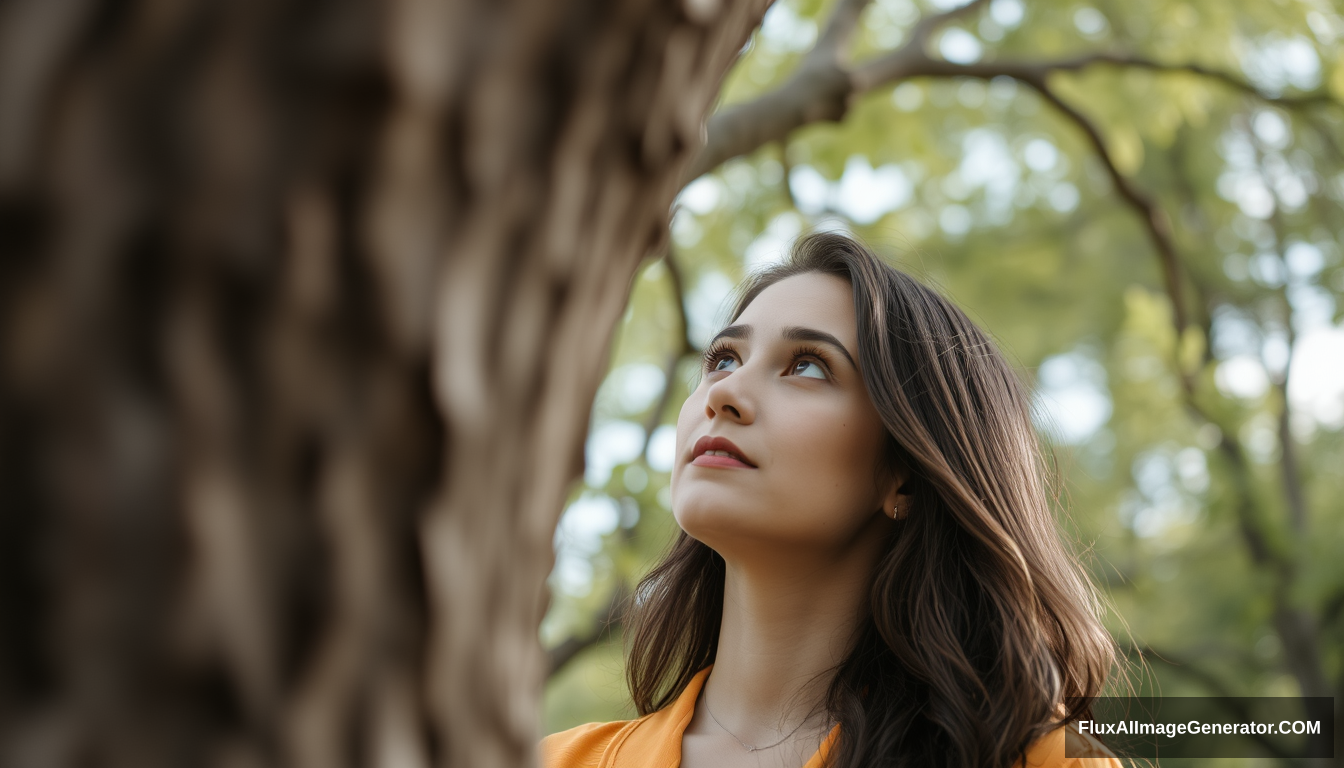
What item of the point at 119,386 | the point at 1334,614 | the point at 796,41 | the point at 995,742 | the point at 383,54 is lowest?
the point at 1334,614

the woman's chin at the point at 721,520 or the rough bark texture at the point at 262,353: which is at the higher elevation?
the rough bark texture at the point at 262,353

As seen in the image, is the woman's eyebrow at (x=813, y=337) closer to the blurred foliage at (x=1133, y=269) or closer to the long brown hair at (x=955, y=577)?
the long brown hair at (x=955, y=577)

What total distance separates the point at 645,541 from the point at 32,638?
3.99 m

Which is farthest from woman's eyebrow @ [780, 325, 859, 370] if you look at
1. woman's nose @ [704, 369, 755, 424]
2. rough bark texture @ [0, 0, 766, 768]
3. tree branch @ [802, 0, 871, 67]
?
rough bark texture @ [0, 0, 766, 768]

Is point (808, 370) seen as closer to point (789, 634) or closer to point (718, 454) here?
point (718, 454)

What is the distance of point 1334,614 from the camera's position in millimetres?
8977

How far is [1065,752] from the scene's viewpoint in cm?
210


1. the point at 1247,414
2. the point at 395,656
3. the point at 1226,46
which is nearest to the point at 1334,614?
the point at 1247,414

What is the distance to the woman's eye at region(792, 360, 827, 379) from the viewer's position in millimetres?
2449

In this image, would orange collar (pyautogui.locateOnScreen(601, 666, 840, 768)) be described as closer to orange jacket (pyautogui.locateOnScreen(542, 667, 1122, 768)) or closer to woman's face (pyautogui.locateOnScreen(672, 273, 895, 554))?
orange jacket (pyautogui.locateOnScreen(542, 667, 1122, 768))

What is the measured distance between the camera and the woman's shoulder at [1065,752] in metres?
2.08

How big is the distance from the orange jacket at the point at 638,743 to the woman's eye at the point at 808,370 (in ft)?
2.57

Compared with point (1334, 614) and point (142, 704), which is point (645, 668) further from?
point (1334, 614)

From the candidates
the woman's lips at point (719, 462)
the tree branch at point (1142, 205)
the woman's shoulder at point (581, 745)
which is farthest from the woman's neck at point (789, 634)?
the tree branch at point (1142, 205)
